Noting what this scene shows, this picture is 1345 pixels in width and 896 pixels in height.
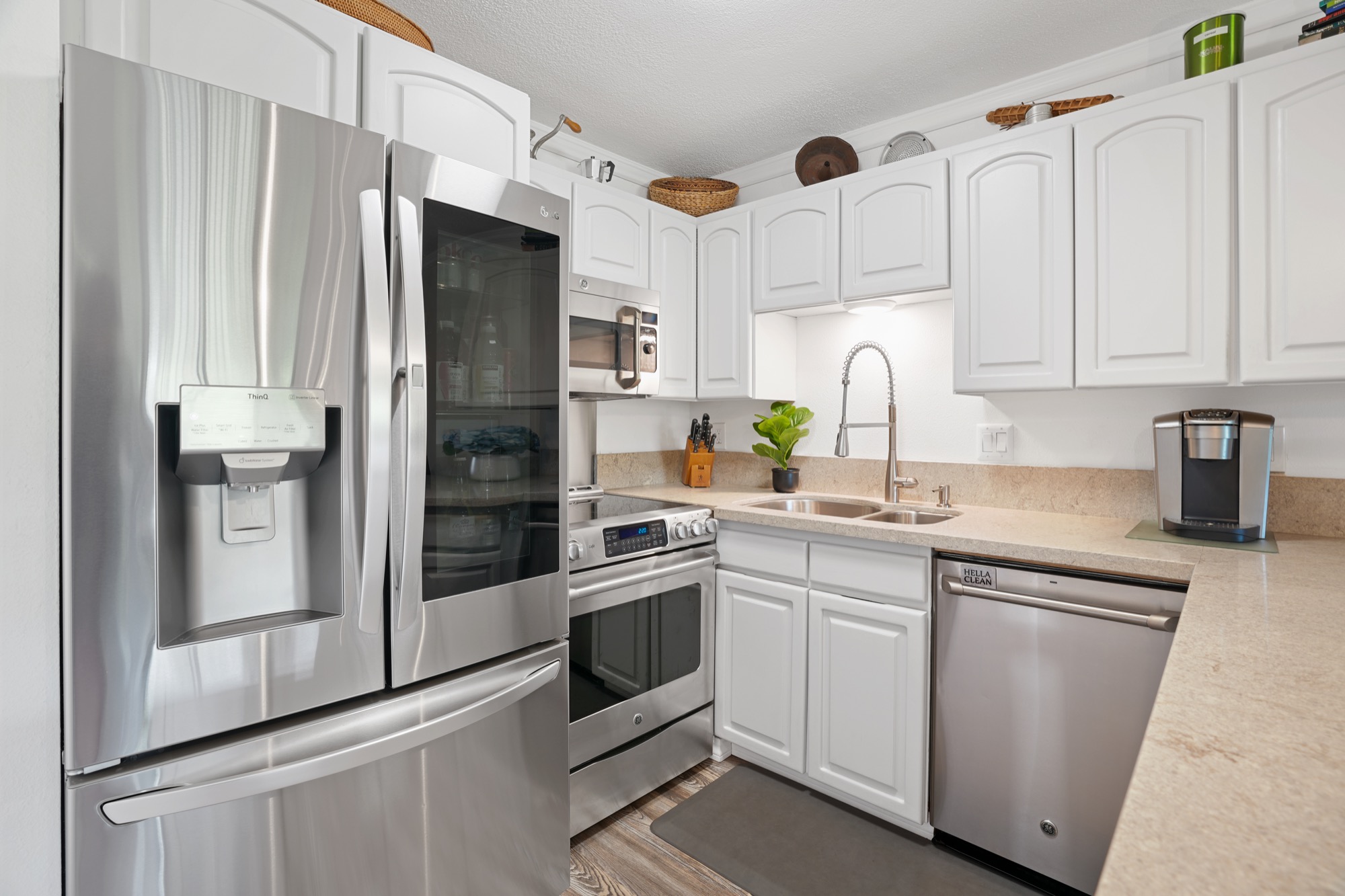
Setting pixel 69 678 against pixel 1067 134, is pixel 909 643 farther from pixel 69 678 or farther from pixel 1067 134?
pixel 69 678

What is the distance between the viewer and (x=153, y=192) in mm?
998

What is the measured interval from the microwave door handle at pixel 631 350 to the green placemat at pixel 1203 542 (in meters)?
1.61

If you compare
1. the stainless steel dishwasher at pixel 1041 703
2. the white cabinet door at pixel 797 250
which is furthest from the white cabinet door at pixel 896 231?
the stainless steel dishwasher at pixel 1041 703

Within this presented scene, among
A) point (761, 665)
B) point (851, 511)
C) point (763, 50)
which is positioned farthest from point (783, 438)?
point (763, 50)

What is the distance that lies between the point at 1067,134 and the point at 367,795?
8.10 ft

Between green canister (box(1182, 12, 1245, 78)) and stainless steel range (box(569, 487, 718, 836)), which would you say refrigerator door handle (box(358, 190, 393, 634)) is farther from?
green canister (box(1182, 12, 1245, 78))

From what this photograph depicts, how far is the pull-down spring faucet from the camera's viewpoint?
8.10ft

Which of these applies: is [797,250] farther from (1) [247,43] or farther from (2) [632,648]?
(1) [247,43]

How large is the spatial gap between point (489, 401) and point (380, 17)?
0.94 metres

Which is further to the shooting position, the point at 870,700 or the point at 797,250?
the point at 797,250

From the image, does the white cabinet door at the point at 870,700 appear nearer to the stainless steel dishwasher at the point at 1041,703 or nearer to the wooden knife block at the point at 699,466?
the stainless steel dishwasher at the point at 1041,703

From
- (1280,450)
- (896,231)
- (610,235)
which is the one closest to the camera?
(1280,450)

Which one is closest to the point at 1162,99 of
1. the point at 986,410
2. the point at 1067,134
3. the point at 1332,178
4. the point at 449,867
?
the point at 1067,134

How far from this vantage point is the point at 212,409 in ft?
3.40
